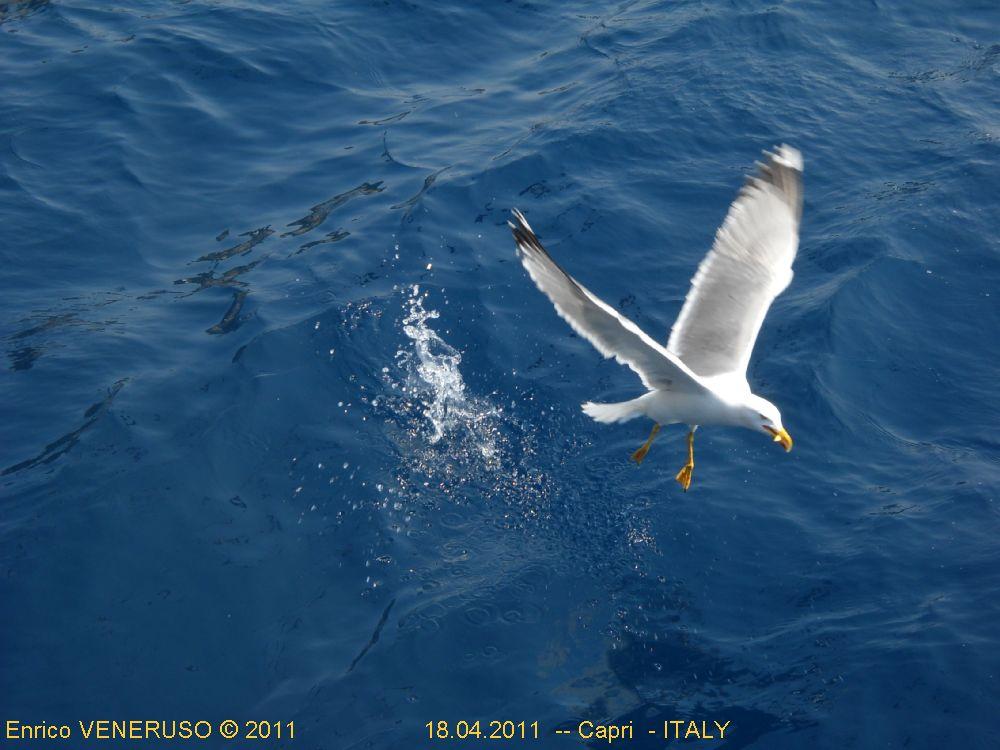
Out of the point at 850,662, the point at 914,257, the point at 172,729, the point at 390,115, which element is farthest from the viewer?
the point at 390,115

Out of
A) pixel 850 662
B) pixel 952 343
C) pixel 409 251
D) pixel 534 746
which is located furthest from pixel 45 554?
pixel 952 343

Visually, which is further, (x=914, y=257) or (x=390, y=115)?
(x=390, y=115)

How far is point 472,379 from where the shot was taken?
959 centimetres

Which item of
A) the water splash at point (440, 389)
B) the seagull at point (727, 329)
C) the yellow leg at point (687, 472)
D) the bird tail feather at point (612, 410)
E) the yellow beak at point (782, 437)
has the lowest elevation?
the yellow leg at point (687, 472)

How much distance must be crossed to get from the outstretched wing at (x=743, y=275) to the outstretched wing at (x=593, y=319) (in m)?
1.02

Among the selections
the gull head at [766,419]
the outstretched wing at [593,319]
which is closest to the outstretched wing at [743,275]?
the gull head at [766,419]

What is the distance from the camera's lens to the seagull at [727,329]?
7855 millimetres

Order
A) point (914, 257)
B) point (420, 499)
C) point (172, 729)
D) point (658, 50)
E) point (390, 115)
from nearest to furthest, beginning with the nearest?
point (172, 729)
point (420, 499)
point (914, 257)
point (390, 115)
point (658, 50)

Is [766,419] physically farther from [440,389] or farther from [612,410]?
[440,389]

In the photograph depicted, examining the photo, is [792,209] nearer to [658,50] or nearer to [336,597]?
[336,597]

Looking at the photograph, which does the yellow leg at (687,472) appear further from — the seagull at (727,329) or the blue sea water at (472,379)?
the blue sea water at (472,379)

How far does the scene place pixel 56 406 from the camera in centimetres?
905

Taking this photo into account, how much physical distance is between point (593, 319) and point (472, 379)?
103 inches

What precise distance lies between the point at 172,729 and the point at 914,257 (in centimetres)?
921
